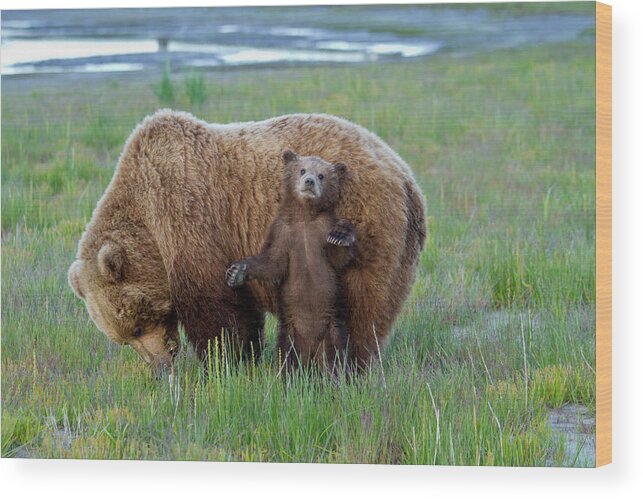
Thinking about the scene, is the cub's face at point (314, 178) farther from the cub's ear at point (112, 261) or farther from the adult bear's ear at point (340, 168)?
the cub's ear at point (112, 261)

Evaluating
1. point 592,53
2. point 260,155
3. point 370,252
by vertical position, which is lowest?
point 370,252

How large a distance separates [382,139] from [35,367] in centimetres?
249

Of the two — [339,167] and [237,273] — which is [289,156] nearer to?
[339,167]

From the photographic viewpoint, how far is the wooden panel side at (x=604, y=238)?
6668 mm

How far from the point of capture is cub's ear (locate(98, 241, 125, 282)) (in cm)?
698

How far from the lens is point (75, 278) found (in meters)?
7.17

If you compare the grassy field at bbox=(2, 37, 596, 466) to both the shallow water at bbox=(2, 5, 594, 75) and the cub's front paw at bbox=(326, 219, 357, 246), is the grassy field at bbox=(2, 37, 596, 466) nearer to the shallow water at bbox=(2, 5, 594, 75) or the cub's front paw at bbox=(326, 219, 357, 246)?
the shallow water at bbox=(2, 5, 594, 75)

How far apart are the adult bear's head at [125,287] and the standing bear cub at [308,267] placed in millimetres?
629

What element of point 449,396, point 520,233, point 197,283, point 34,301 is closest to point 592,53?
point 520,233

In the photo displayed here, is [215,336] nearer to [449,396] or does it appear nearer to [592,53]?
[449,396]

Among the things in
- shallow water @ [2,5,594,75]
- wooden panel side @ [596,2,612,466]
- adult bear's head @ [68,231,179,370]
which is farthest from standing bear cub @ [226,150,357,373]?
wooden panel side @ [596,2,612,466]

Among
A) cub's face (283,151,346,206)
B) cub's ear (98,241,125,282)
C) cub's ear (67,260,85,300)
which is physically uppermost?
cub's face (283,151,346,206)

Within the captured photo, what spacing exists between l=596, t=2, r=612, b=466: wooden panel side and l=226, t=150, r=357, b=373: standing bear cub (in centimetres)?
139

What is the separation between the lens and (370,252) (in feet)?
21.8
